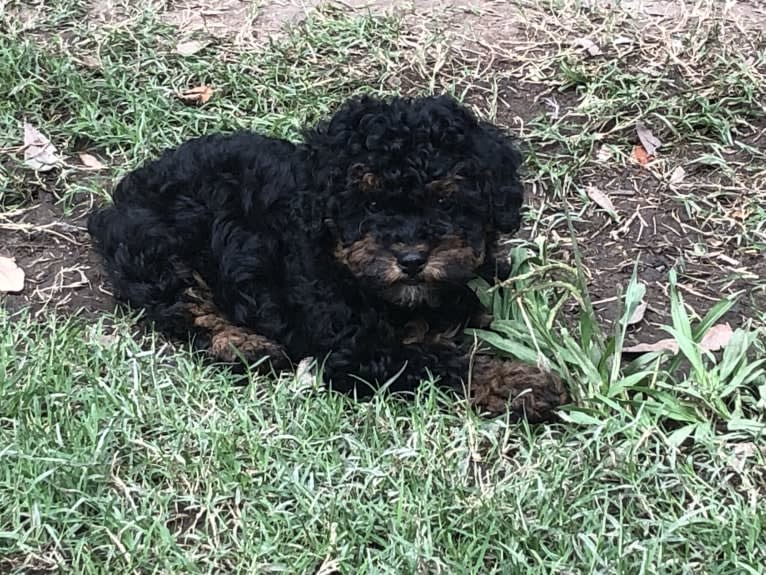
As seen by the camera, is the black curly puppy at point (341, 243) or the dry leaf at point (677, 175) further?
the dry leaf at point (677, 175)

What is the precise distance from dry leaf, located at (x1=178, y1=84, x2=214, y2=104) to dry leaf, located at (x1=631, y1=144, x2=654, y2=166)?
7.46 feet

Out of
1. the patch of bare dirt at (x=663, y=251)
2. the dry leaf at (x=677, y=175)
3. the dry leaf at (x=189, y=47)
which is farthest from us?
the dry leaf at (x=189, y=47)

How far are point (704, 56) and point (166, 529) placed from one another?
4.25 metres

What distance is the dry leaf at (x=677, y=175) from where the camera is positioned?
5.88 meters

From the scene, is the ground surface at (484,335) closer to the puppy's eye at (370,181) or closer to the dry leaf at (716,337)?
the dry leaf at (716,337)

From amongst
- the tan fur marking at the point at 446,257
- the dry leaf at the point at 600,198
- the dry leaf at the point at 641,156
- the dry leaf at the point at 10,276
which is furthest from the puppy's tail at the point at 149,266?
the dry leaf at the point at 641,156

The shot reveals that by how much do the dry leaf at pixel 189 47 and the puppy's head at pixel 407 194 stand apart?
8.50 ft

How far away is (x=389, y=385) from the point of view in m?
4.48

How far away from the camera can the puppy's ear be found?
4352 mm

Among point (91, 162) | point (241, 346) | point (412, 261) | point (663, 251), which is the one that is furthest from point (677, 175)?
point (91, 162)

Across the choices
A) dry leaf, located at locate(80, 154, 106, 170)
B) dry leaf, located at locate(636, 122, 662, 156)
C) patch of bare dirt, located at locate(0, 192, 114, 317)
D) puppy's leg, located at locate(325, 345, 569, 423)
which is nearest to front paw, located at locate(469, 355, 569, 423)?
puppy's leg, located at locate(325, 345, 569, 423)

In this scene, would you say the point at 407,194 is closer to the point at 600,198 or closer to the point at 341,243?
the point at 341,243

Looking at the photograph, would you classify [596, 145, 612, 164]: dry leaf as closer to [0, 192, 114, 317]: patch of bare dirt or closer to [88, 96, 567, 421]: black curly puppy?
[88, 96, 567, 421]: black curly puppy

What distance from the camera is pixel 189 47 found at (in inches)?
266
